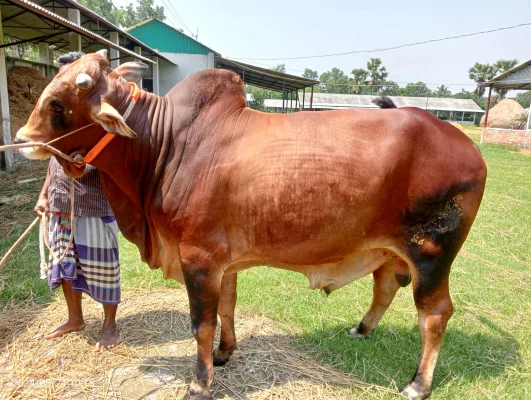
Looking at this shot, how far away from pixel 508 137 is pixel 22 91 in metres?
21.0

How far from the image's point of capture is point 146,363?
299 centimetres

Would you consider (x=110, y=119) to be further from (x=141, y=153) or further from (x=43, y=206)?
(x=43, y=206)

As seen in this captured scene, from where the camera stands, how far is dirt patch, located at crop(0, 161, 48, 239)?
5.55 metres

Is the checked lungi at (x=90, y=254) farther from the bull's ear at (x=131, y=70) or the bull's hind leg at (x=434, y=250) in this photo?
the bull's hind leg at (x=434, y=250)

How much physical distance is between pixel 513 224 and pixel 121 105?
21.8ft

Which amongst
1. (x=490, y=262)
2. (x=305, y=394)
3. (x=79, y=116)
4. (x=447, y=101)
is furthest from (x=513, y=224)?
(x=447, y=101)

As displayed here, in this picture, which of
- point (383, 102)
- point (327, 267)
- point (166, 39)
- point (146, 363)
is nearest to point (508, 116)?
point (166, 39)

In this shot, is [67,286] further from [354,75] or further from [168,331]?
[354,75]

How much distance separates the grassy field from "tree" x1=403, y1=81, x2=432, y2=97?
7474 cm

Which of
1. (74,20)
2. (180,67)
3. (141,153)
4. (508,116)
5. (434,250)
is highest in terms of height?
(180,67)

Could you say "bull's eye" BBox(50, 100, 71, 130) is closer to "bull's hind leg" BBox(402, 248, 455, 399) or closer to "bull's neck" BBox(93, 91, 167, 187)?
"bull's neck" BBox(93, 91, 167, 187)

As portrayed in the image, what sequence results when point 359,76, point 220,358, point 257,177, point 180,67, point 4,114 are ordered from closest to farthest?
point 257,177, point 220,358, point 4,114, point 180,67, point 359,76

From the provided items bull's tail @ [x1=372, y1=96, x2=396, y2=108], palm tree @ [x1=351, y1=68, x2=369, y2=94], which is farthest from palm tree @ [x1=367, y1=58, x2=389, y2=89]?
bull's tail @ [x1=372, y1=96, x2=396, y2=108]

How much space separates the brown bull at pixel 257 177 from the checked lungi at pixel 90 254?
1.87 feet
